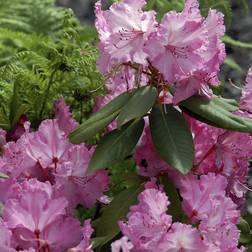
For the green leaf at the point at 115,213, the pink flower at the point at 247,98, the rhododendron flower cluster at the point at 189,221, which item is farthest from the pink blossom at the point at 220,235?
the pink flower at the point at 247,98

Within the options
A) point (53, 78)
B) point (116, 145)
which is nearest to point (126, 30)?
point (116, 145)

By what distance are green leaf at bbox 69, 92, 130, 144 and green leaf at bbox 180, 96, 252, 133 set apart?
98 millimetres

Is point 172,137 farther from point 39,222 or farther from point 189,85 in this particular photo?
point 39,222

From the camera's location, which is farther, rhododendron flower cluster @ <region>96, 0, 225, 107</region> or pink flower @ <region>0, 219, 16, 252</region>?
rhododendron flower cluster @ <region>96, 0, 225, 107</region>

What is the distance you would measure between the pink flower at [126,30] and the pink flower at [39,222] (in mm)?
243

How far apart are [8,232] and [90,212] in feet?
1.32

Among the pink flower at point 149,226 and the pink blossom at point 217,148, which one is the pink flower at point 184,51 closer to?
the pink blossom at point 217,148

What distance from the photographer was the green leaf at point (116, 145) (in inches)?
45.6

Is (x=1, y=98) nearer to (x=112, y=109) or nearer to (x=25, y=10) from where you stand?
(x=112, y=109)

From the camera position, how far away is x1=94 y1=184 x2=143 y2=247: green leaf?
1.17 meters

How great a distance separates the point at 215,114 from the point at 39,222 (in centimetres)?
31

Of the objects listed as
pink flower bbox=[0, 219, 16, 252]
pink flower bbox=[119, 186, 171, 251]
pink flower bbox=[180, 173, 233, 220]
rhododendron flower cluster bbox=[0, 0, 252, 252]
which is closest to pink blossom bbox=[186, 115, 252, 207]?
rhododendron flower cluster bbox=[0, 0, 252, 252]

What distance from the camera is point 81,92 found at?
166 cm

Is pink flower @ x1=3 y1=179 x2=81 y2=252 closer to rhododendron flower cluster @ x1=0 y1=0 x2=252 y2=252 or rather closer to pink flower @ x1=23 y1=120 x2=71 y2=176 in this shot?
rhododendron flower cluster @ x1=0 y1=0 x2=252 y2=252
